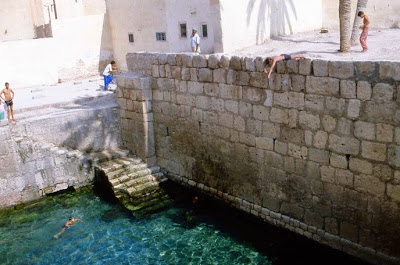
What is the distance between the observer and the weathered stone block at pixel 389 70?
21.2 feet

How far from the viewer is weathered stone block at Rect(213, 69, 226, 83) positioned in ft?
30.5

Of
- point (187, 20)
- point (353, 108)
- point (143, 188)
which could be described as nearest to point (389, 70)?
point (353, 108)

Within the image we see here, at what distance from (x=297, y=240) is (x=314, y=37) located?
9.16 meters

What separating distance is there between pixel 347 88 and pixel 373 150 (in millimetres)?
1071

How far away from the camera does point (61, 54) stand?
20172 mm

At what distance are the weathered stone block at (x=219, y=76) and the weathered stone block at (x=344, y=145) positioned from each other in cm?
277

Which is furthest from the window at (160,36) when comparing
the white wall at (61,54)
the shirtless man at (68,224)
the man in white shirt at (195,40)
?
the shirtless man at (68,224)

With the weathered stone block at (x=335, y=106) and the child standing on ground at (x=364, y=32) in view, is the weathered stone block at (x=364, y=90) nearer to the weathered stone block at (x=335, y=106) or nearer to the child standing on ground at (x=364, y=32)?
the weathered stone block at (x=335, y=106)

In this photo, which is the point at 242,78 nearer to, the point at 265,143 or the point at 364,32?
the point at 265,143

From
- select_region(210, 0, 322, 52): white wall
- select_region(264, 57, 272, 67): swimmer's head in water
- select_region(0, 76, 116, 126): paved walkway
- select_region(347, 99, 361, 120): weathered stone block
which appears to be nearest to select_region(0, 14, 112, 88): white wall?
select_region(0, 76, 116, 126): paved walkway

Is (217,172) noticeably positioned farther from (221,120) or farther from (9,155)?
(9,155)

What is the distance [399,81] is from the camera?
6469 millimetres

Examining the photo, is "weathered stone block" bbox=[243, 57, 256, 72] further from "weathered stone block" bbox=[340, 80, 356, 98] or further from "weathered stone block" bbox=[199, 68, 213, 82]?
"weathered stone block" bbox=[340, 80, 356, 98]

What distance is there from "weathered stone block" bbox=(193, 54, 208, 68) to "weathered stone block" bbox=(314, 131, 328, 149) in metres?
3.13
